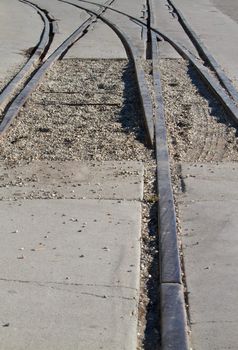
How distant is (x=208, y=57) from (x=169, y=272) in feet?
33.8

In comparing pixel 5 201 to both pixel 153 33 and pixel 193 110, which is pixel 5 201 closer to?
pixel 193 110

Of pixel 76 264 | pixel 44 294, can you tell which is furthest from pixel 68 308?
pixel 76 264

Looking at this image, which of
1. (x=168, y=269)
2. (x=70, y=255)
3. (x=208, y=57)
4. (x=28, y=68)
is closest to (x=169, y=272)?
(x=168, y=269)

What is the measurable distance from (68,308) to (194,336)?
81cm

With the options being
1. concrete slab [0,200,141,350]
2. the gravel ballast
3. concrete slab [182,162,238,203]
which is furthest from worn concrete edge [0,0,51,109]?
concrete slab [0,200,141,350]

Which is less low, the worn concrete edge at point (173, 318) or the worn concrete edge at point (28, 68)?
the worn concrete edge at point (173, 318)

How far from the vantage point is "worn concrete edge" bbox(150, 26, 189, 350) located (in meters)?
4.46

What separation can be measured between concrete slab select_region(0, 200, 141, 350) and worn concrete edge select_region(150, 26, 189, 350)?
186 millimetres

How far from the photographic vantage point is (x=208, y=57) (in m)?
15.1

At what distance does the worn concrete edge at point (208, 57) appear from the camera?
461 inches

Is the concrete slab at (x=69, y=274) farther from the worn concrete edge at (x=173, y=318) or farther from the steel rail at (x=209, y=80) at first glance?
the steel rail at (x=209, y=80)

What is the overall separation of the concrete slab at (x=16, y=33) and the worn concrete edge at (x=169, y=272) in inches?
242

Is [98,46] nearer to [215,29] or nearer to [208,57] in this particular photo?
[208,57]

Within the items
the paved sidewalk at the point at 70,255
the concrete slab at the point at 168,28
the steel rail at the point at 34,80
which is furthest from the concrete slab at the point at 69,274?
the concrete slab at the point at 168,28
